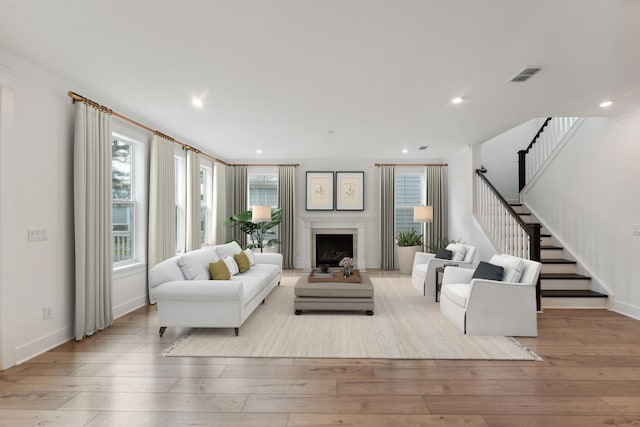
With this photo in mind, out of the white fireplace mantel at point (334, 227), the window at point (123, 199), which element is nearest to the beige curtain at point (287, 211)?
the white fireplace mantel at point (334, 227)

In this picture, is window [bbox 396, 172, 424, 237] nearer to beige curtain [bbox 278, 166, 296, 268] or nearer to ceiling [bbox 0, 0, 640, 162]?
beige curtain [bbox 278, 166, 296, 268]

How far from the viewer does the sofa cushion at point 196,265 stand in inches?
168

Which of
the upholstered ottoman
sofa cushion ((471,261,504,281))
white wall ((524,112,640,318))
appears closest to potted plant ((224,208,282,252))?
the upholstered ottoman

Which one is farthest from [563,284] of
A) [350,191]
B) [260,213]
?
[260,213]

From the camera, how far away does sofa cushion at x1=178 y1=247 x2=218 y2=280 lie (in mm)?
4258

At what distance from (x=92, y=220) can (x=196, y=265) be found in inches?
48.0

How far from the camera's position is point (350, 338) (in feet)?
12.5

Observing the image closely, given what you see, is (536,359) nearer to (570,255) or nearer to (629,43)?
(629,43)

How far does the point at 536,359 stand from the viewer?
3297mm

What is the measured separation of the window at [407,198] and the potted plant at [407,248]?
2.23 feet

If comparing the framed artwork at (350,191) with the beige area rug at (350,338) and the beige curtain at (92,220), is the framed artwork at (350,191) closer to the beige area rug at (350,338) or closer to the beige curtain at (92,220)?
the beige area rug at (350,338)

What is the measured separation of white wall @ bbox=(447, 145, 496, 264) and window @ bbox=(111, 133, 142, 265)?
5.59m

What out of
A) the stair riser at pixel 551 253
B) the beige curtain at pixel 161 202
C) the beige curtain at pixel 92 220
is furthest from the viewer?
the stair riser at pixel 551 253

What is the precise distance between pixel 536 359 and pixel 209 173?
21.9ft
